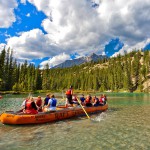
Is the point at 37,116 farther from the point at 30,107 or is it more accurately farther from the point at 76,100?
the point at 76,100

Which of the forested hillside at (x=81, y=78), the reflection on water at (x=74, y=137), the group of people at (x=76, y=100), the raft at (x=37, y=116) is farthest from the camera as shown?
the forested hillside at (x=81, y=78)

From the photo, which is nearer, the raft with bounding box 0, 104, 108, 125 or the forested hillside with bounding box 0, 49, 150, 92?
the raft with bounding box 0, 104, 108, 125

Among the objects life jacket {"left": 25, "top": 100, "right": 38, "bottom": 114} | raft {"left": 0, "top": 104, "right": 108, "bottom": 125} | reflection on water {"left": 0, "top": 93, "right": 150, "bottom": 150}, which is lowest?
reflection on water {"left": 0, "top": 93, "right": 150, "bottom": 150}

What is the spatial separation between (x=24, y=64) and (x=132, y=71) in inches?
3161

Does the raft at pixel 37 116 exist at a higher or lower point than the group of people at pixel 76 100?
lower

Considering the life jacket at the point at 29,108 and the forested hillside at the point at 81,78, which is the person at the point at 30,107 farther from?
the forested hillside at the point at 81,78

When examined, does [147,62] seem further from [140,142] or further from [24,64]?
[140,142]

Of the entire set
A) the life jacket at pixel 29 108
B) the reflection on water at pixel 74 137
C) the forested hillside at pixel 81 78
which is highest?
the forested hillside at pixel 81 78

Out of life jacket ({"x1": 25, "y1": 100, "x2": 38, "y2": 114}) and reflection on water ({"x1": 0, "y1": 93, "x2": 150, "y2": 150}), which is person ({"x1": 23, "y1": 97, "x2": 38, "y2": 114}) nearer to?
life jacket ({"x1": 25, "y1": 100, "x2": 38, "y2": 114})

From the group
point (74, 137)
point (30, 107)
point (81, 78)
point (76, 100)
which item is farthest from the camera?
Result: point (81, 78)

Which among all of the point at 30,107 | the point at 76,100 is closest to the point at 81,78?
the point at 76,100

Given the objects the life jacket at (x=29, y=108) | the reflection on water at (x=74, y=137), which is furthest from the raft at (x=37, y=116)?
the life jacket at (x=29, y=108)

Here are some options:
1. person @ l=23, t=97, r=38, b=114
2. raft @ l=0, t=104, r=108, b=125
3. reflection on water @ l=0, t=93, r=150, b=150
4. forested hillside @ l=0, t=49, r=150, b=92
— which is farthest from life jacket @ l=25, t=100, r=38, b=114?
forested hillside @ l=0, t=49, r=150, b=92

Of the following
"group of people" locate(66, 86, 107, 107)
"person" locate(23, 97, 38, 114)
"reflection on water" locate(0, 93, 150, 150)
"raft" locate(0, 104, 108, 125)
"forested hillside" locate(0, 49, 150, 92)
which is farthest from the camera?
"forested hillside" locate(0, 49, 150, 92)
